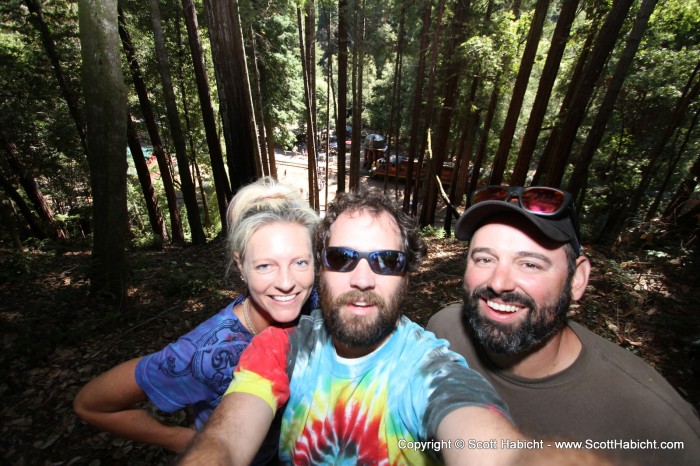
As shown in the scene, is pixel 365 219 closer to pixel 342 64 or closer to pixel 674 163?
pixel 342 64

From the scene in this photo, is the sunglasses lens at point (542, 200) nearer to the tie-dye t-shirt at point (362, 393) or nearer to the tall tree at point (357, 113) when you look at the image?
the tie-dye t-shirt at point (362, 393)

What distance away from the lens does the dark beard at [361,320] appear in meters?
1.65

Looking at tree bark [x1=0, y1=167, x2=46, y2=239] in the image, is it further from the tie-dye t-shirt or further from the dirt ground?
the tie-dye t-shirt

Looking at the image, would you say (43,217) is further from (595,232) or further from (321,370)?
(595,232)

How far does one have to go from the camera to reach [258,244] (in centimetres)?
206

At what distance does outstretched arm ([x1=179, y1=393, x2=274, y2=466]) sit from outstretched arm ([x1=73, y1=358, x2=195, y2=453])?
0.40 metres

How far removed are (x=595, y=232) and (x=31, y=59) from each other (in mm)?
20817

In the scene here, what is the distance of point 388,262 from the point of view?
1885 millimetres

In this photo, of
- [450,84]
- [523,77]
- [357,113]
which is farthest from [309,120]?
[523,77]

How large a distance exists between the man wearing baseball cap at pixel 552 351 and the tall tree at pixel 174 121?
1027cm

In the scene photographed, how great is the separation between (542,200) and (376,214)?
3.78ft

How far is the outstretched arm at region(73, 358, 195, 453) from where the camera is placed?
5.46 feet

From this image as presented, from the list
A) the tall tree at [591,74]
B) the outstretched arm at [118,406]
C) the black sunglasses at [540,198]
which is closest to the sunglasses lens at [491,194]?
the black sunglasses at [540,198]

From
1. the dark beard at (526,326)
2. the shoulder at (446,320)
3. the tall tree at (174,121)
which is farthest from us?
the tall tree at (174,121)
